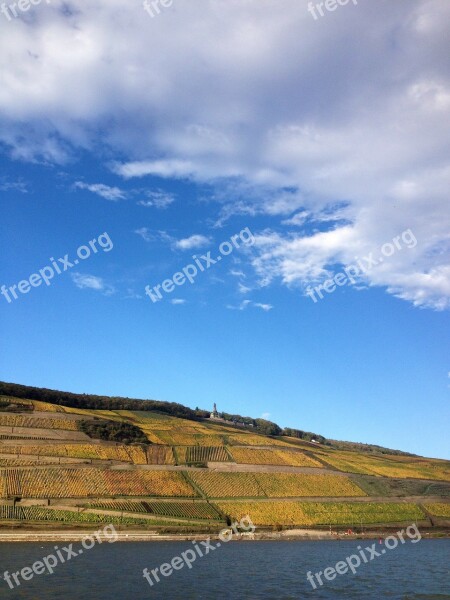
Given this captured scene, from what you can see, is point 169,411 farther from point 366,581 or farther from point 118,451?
point 366,581

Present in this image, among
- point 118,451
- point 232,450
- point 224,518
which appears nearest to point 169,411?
point 232,450

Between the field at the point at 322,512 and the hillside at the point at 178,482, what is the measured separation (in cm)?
22

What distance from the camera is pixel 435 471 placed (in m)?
149

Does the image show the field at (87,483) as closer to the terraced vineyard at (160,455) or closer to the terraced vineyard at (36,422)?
the terraced vineyard at (160,455)

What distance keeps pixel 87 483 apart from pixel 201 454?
1353 inches

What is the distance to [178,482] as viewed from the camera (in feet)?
338

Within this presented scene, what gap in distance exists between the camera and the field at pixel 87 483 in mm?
86688

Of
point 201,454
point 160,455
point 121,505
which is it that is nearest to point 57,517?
point 121,505

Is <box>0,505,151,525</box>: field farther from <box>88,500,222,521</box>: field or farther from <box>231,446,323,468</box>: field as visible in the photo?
<box>231,446,323,468</box>: field

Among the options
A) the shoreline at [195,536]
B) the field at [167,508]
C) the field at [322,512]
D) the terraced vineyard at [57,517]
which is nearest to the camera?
the shoreline at [195,536]

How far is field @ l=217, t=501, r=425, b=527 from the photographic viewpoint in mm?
95750

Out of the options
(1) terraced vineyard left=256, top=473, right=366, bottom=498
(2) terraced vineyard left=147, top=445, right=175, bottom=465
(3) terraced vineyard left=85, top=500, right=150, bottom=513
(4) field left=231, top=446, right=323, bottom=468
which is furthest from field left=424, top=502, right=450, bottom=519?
(3) terraced vineyard left=85, top=500, right=150, bottom=513

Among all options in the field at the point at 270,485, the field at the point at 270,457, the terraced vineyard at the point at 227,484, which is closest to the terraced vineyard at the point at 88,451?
the terraced vineyard at the point at 227,484

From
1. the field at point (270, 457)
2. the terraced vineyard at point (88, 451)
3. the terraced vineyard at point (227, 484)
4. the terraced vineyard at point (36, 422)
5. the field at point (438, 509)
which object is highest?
the terraced vineyard at point (36, 422)
